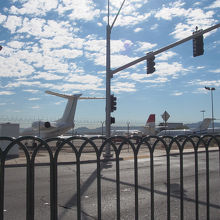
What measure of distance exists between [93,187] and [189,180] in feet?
11.3

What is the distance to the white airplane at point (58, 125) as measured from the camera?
29422mm

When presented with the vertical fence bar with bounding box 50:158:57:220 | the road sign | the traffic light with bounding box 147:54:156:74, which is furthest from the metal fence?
the road sign

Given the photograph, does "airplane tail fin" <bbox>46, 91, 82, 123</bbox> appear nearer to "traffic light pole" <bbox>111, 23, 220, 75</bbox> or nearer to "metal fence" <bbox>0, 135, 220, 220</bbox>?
"traffic light pole" <bbox>111, 23, 220, 75</bbox>

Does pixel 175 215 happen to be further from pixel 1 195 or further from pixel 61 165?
pixel 61 165

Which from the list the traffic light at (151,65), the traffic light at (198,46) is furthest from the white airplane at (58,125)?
the traffic light at (198,46)

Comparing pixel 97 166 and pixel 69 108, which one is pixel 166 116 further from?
pixel 97 166

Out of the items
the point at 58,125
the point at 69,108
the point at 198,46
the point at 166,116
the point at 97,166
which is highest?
the point at 198,46

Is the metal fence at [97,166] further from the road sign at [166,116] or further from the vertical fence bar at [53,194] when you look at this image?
the road sign at [166,116]

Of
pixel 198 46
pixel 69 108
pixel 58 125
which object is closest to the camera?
pixel 198 46

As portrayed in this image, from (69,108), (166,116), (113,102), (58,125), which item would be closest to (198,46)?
(113,102)

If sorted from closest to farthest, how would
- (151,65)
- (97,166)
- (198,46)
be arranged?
(97,166) < (198,46) < (151,65)

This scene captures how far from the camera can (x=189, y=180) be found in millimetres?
9867

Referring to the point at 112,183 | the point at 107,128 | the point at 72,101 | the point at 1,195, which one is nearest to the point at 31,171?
the point at 1,195

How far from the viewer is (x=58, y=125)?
99.9 ft
